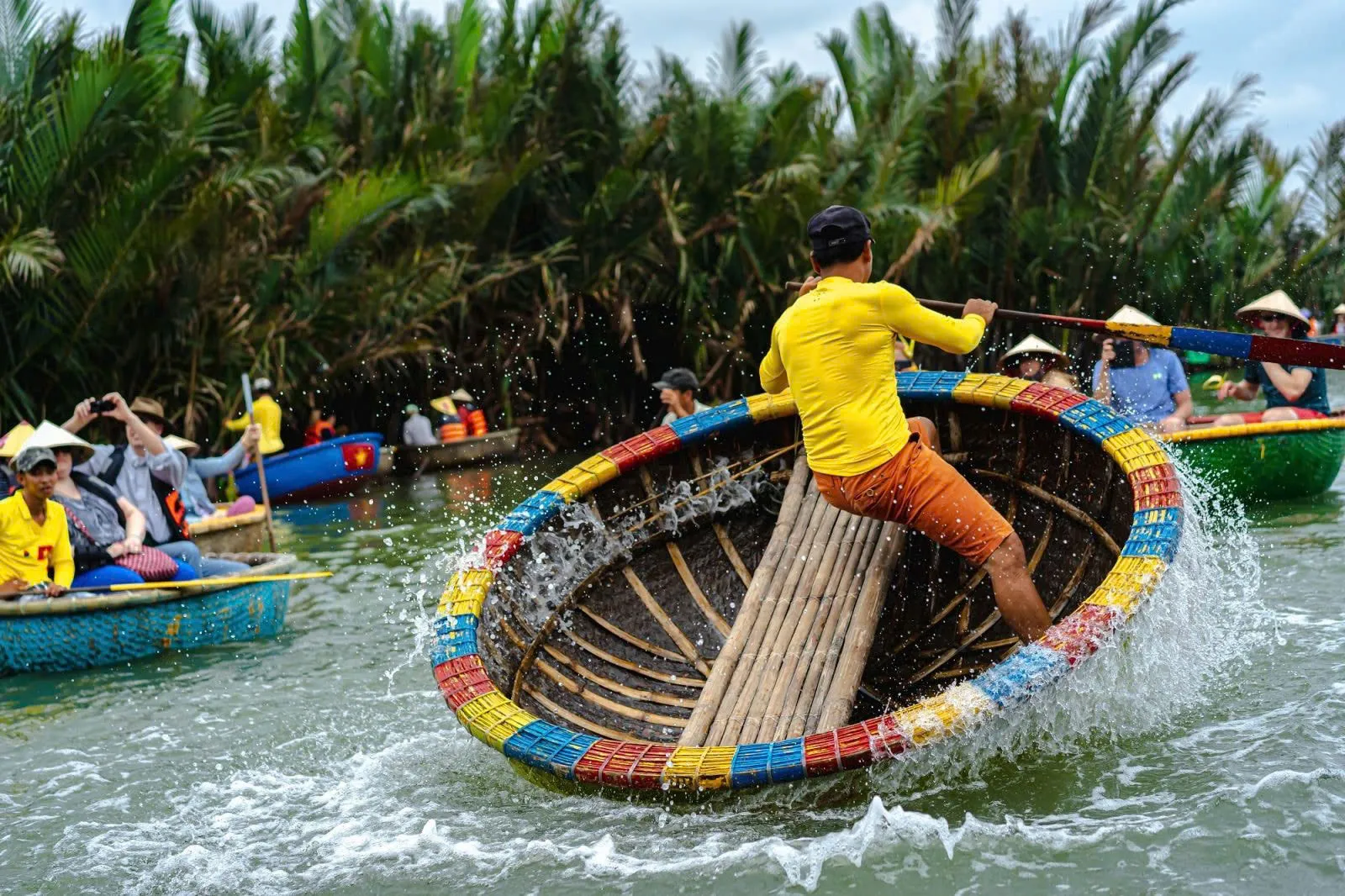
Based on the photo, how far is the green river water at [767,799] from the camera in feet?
12.2

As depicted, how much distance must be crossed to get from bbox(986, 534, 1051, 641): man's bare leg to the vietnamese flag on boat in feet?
32.3

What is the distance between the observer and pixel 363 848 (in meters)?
4.21

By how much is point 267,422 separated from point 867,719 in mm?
9831

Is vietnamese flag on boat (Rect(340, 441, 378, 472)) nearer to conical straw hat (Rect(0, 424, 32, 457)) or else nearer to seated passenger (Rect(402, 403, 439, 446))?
seated passenger (Rect(402, 403, 439, 446))

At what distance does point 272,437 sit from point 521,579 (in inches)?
338

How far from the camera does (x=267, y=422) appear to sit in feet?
42.8

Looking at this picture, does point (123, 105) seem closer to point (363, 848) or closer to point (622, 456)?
point (622, 456)

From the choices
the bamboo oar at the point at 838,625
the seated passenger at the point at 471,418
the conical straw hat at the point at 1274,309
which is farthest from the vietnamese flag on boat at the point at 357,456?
the bamboo oar at the point at 838,625

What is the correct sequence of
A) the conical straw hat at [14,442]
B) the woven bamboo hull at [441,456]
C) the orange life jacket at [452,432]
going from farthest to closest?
the orange life jacket at [452,432] < the woven bamboo hull at [441,456] < the conical straw hat at [14,442]

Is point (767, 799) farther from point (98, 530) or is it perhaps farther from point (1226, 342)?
→ point (98, 530)

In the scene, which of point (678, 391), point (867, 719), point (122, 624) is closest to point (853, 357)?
point (867, 719)

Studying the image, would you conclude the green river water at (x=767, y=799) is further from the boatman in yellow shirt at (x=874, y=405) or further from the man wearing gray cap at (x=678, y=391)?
the man wearing gray cap at (x=678, y=391)

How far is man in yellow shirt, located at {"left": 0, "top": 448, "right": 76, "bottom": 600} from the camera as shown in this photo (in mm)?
6512

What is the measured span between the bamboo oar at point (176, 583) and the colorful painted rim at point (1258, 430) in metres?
4.70
